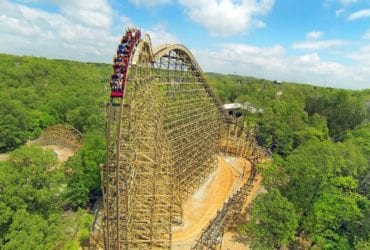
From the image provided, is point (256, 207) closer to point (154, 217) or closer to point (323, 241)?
point (323, 241)

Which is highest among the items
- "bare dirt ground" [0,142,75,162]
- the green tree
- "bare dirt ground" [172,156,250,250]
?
the green tree

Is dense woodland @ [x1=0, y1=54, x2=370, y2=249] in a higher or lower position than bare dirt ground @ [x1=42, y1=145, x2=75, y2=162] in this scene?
higher

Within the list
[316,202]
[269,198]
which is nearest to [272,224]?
[269,198]

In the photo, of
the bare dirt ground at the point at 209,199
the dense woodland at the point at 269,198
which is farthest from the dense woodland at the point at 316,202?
the bare dirt ground at the point at 209,199

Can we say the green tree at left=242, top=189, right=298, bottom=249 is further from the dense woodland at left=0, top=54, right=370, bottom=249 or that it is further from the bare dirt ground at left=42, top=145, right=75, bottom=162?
the bare dirt ground at left=42, top=145, right=75, bottom=162

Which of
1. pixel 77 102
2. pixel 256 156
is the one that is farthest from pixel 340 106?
pixel 77 102

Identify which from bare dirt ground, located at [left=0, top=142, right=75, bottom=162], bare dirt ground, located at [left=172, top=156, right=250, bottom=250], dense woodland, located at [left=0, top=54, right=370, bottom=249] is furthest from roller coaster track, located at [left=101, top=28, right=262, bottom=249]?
bare dirt ground, located at [left=0, top=142, right=75, bottom=162]
